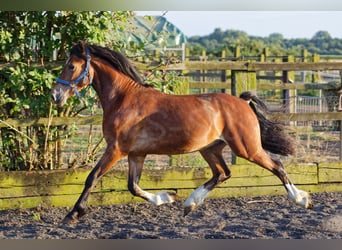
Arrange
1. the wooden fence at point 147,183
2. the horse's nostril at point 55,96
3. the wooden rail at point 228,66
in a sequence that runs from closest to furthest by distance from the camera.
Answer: the horse's nostril at point 55,96 < the wooden fence at point 147,183 < the wooden rail at point 228,66

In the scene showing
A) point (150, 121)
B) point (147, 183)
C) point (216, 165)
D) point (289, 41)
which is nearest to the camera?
point (150, 121)

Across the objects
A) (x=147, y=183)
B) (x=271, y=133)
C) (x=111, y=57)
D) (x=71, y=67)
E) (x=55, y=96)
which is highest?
(x=111, y=57)

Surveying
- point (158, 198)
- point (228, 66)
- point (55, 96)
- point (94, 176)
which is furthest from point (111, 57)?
point (228, 66)

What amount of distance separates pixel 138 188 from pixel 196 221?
819 mm

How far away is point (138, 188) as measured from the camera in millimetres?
6492

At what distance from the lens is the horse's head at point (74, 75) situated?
615cm

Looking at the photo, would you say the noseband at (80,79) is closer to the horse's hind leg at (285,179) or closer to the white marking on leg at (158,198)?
the white marking on leg at (158,198)

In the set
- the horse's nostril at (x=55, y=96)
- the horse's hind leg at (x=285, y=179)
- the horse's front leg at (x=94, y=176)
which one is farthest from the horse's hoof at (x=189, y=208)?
the horse's nostril at (x=55, y=96)

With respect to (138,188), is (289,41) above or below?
above

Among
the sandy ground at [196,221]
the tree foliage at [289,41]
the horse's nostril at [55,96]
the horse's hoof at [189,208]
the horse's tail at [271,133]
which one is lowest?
the sandy ground at [196,221]

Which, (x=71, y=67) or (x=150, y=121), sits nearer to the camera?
(x=71, y=67)

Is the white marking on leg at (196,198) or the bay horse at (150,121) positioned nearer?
the bay horse at (150,121)

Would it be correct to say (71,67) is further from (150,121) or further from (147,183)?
(147,183)

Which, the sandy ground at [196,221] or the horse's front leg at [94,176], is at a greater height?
the horse's front leg at [94,176]
